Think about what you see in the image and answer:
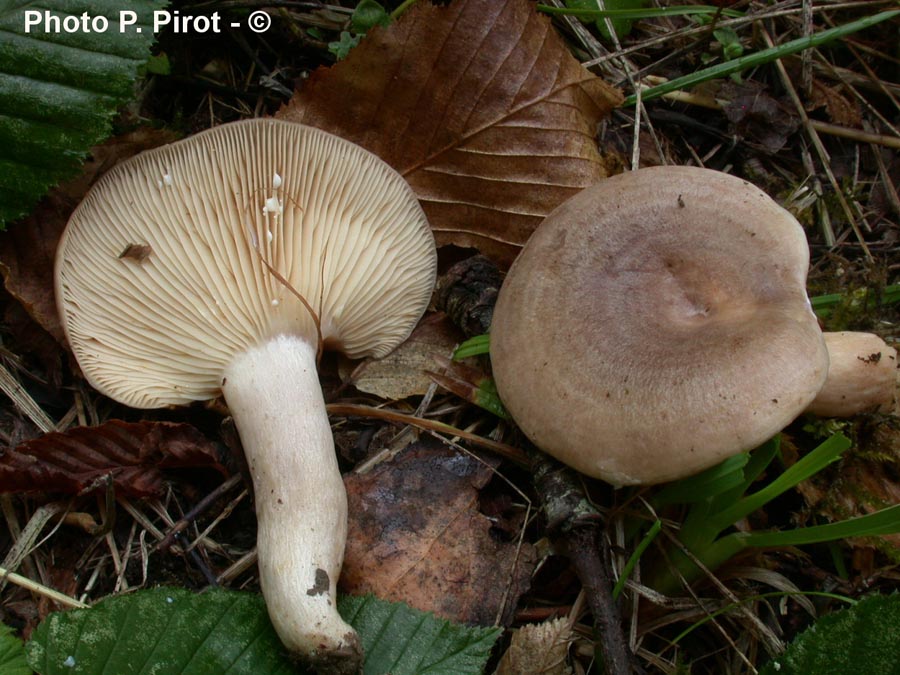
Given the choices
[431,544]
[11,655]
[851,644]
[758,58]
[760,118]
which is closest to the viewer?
[851,644]

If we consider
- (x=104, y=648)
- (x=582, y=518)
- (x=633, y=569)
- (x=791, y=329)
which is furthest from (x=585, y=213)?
(x=104, y=648)

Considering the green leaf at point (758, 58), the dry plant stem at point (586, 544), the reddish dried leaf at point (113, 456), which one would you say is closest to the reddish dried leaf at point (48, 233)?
the reddish dried leaf at point (113, 456)

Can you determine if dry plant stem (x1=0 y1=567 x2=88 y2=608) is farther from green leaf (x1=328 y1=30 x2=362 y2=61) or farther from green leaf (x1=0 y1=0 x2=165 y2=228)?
green leaf (x1=328 y1=30 x2=362 y2=61)

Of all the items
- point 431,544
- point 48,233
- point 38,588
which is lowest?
point 38,588


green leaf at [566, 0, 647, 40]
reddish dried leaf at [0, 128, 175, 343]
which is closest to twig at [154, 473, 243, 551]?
reddish dried leaf at [0, 128, 175, 343]

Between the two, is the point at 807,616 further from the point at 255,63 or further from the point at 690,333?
the point at 255,63

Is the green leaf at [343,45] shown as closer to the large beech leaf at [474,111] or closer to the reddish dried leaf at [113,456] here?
the large beech leaf at [474,111]


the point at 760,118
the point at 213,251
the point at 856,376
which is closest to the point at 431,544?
the point at 213,251

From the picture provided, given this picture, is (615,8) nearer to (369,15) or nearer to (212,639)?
(369,15)
